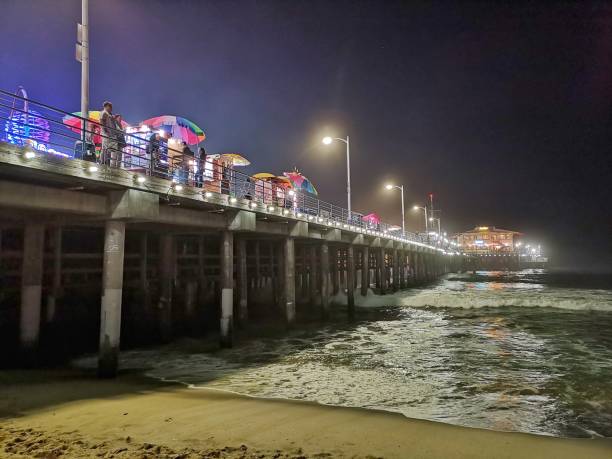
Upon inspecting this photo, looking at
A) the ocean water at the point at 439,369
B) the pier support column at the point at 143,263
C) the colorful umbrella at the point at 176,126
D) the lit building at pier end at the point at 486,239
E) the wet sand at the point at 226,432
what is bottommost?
the ocean water at the point at 439,369

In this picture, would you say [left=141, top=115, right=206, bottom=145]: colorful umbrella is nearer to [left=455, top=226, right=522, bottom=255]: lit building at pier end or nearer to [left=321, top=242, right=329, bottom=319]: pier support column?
[left=321, top=242, right=329, bottom=319]: pier support column

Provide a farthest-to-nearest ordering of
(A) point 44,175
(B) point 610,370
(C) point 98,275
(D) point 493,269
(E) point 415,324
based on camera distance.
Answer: (D) point 493,269, (E) point 415,324, (C) point 98,275, (B) point 610,370, (A) point 44,175

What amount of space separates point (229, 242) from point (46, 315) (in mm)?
7110

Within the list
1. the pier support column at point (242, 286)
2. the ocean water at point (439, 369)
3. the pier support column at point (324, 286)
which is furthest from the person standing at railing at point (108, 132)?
the pier support column at point (324, 286)

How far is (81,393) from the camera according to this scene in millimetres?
8406

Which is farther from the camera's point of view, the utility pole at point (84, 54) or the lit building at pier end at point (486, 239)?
the lit building at pier end at point (486, 239)

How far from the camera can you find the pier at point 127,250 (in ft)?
31.2

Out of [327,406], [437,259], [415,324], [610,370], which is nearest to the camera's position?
[327,406]

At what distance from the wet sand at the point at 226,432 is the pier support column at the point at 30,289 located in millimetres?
3380

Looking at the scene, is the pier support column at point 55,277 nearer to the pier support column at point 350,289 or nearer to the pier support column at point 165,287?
the pier support column at point 165,287

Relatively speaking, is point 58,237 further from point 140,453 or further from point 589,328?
point 589,328

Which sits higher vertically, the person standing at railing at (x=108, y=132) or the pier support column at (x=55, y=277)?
the person standing at railing at (x=108, y=132)

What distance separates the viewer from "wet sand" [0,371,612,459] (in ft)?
17.7

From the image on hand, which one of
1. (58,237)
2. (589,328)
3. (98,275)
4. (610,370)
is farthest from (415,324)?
(58,237)
